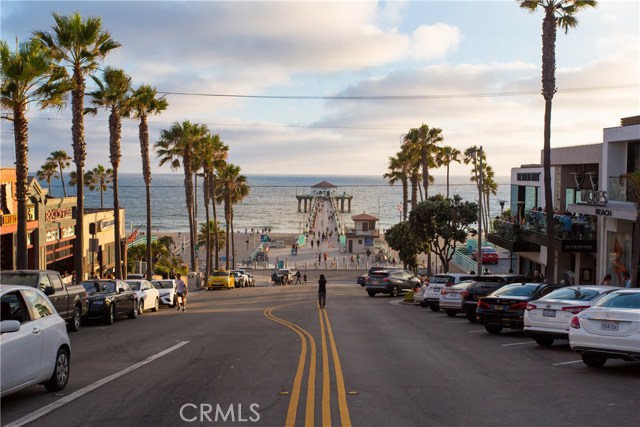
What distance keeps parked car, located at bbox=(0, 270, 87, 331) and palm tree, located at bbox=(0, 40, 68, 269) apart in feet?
12.5

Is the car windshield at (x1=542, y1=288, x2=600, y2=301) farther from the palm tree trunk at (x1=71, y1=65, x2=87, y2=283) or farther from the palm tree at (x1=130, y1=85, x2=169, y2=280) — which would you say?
the palm tree at (x1=130, y1=85, x2=169, y2=280)

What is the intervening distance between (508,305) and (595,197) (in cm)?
1299

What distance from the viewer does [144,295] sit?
29438 mm

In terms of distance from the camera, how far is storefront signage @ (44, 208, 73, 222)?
39191 millimetres

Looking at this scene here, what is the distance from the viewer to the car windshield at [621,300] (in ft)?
42.6

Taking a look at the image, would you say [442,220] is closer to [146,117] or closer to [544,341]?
[146,117]

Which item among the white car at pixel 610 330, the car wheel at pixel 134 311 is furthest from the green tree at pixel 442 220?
the white car at pixel 610 330

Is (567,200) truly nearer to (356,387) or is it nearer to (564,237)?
(564,237)

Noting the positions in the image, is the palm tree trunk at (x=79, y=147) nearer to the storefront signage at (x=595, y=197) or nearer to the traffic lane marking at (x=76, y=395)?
the traffic lane marking at (x=76, y=395)

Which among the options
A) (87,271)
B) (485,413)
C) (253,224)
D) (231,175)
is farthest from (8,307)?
(253,224)

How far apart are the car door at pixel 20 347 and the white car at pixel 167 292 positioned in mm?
24252

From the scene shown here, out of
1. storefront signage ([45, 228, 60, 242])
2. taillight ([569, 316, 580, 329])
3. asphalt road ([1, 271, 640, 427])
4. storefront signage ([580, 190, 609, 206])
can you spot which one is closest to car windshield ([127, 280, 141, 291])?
asphalt road ([1, 271, 640, 427])

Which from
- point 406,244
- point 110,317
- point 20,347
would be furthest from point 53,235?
point 20,347

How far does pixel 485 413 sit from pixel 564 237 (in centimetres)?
2556
